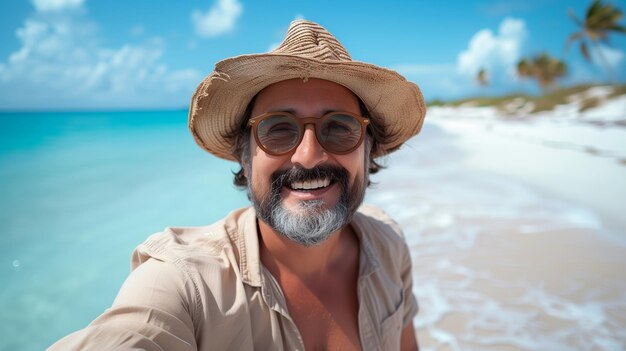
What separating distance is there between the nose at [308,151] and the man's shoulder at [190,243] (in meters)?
0.43

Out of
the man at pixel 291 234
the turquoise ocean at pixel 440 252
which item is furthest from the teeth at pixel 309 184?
the turquoise ocean at pixel 440 252

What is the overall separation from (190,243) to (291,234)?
17.0 inches

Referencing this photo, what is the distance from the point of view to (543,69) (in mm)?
50406

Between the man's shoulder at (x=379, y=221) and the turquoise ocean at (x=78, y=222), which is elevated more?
the man's shoulder at (x=379, y=221)

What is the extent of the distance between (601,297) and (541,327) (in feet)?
2.84

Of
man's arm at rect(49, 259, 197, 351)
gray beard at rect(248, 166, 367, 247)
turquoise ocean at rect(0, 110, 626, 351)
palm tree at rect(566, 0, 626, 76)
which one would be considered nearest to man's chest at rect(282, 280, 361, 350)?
gray beard at rect(248, 166, 367, 247)

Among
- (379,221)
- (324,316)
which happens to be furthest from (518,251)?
(324,316)

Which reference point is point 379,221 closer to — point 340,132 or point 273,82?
point 340,132

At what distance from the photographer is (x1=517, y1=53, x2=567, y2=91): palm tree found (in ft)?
162

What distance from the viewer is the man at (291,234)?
1.27 m

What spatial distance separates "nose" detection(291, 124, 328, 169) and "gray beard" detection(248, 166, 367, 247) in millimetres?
140

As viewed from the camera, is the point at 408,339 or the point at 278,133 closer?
the point at 278,133

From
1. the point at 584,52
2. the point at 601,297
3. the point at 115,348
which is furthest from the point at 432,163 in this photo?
the point at 584,52

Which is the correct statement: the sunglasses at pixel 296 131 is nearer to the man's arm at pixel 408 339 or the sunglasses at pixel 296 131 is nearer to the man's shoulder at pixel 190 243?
the man's shoulder at pixel 190 243
